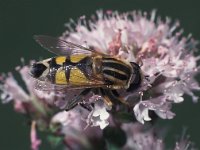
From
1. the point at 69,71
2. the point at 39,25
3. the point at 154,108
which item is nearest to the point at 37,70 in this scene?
the point at 69,71

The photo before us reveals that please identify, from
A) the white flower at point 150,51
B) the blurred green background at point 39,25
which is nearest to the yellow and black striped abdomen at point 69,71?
the white flower at point 150,51

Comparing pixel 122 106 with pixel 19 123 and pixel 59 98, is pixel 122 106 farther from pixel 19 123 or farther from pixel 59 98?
pixel 19 123

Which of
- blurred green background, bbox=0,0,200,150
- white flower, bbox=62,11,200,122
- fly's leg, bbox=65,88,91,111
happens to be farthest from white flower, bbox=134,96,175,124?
blurred green background, bbox=0,0,200,150

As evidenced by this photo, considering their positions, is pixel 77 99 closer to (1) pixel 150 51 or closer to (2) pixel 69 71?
(2) pixel 69 71

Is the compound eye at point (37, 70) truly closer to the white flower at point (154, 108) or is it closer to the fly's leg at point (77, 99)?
the fly's leg at point (77, 99)

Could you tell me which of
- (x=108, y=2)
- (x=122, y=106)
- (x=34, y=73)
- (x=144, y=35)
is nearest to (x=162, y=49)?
(x=144, y=35)

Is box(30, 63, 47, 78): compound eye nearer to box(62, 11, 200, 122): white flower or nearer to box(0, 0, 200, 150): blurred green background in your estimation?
box(62, 11, 200, 122): white flower
